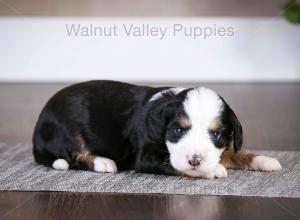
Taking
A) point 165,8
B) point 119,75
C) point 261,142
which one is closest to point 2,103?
point 119,75

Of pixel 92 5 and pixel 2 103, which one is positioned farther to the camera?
pixel 92 5

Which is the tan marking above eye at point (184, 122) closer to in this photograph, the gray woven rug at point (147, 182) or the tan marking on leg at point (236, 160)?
the gray woven rug at point (147, 182)

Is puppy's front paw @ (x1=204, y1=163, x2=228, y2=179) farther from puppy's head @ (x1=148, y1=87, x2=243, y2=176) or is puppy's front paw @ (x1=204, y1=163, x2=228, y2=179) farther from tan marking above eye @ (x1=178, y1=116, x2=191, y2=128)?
tan marking above eye @ (x1=178, y1=116, x2=191, y2=128)

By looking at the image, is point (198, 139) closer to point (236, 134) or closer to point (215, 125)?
point (215, 125)

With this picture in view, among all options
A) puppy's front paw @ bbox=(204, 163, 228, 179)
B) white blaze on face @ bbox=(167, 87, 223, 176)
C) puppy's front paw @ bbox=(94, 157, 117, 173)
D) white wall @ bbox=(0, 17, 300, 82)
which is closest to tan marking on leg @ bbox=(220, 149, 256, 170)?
puppy's front paw @ bbox=(204, 163, 228, 179)

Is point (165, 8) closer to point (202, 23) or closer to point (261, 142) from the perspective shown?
point (202, 23)

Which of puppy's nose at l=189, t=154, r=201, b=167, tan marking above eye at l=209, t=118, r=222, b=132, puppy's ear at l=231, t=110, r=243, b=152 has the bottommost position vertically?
puppy's nose at l=189, t=154, r=201, b=167

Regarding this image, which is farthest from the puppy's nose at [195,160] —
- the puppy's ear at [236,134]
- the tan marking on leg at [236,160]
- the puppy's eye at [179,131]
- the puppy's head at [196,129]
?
the tan marking on leg at [236,160]
